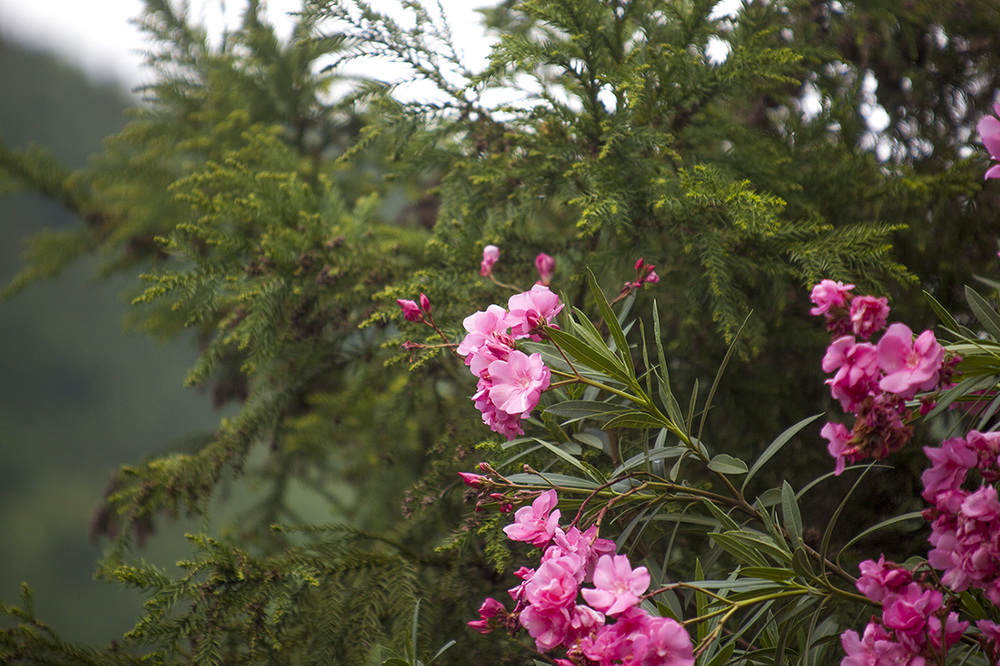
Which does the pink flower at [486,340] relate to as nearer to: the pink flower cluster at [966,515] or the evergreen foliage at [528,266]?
the evergreen foliage at [528,266]

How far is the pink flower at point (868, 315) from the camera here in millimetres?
489

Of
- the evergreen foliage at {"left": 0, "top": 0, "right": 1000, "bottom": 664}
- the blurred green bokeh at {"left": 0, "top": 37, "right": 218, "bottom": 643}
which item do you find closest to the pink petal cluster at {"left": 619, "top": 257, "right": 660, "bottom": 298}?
the evergreen foliage at {"left": 0, "top": 0, "right": 1000, "bottom": 664}

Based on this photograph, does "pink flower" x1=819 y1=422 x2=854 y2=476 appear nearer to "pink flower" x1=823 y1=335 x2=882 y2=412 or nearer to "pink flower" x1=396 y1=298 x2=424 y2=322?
"pink flower" x1=823 y1=335 x2=882 y2=412

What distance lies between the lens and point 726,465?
1.99 feet

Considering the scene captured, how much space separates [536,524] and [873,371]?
0.28m

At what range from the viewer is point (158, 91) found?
1417 millimetres

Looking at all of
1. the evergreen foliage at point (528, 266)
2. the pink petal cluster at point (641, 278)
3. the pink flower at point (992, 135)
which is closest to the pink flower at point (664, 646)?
the evergreen foliage at point (528, 266)

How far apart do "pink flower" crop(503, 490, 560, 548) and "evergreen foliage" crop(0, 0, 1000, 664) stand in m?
0.07

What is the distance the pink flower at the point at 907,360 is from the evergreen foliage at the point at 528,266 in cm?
17

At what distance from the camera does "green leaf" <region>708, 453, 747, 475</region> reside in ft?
1.97

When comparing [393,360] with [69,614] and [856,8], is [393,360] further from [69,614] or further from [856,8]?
[69,614]

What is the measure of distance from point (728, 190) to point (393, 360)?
1.39 feet

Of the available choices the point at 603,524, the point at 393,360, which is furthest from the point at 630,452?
the point at 393,360

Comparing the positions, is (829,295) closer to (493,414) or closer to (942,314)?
(942,314)
